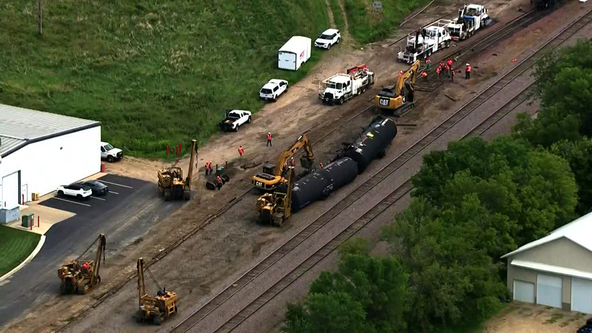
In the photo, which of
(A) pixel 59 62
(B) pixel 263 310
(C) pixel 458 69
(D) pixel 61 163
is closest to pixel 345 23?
(C) pixel 458 69

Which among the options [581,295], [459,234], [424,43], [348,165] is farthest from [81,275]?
[424,43]

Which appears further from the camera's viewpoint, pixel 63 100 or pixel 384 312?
pixel 63 100

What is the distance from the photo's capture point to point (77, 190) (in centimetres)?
9694

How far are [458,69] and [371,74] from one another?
8.52 metres

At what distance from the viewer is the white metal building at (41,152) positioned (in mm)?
94844

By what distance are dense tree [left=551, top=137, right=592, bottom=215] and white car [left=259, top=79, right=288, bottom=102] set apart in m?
27.9

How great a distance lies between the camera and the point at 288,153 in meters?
97.9

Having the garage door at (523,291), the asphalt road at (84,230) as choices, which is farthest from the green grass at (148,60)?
the garage door at (523,291)

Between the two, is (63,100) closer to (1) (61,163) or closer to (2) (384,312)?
(1) (61,163)

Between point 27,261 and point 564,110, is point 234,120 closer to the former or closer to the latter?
point 564,110

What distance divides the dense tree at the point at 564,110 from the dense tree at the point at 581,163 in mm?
3061

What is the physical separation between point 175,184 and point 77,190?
6.84 metres

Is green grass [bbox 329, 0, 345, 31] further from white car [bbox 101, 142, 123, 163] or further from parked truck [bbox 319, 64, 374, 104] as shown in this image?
white car [bbox 101, 142, 123, 163]

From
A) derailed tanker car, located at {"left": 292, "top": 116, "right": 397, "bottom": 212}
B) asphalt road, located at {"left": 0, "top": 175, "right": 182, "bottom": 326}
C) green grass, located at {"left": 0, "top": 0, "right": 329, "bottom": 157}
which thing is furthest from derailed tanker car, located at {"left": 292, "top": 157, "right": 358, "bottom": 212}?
green grass, located at {"left": 0, "top": 0, "right": 329, "bottom": 157}
